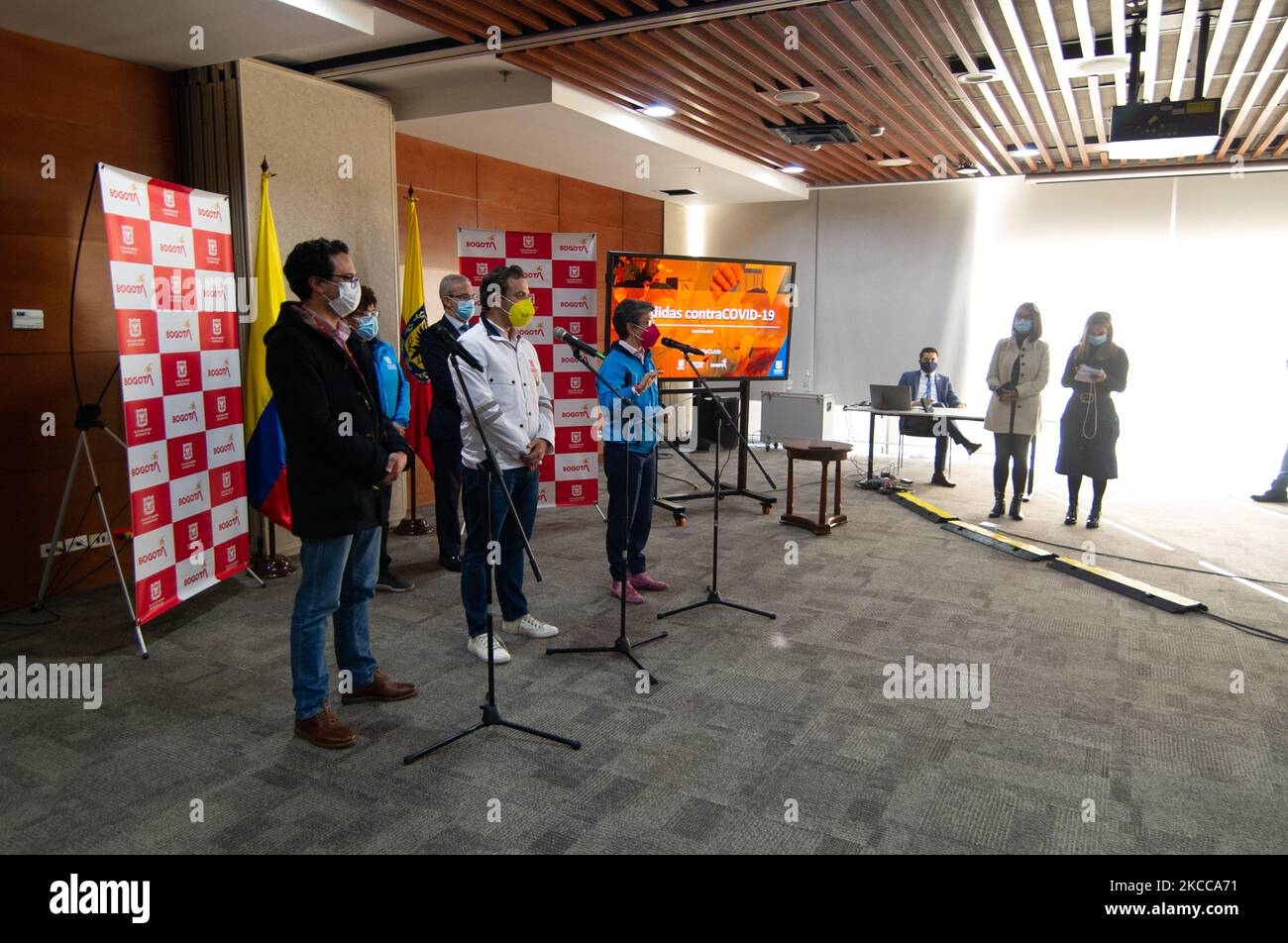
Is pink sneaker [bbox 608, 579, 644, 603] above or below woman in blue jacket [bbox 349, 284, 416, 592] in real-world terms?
below

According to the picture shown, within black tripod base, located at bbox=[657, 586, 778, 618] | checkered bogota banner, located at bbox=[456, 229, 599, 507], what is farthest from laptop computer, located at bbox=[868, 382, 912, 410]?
black tripod base, located at bbox=[657, 586, 778, 618]

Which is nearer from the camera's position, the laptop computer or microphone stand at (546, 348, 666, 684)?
microphone stand at (546, 348, 666, 684)

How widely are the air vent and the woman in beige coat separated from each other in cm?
218

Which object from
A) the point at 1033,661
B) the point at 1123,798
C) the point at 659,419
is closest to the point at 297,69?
the point at 659,419

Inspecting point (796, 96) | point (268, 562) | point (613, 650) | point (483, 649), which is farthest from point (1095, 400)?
point (268, 562)

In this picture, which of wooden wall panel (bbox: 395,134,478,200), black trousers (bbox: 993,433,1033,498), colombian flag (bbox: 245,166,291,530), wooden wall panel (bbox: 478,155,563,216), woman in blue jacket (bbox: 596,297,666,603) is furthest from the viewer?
wooden wall panel (bbox: 478,155,563,216)

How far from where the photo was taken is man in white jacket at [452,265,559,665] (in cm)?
327

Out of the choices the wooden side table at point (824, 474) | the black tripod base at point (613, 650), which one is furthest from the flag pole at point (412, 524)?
the wooden side table at point (824, 474)

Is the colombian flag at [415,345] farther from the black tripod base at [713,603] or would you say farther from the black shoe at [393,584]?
the black tripod base at [713,603]

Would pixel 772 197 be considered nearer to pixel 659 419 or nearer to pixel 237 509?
pixel 659 419

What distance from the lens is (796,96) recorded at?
596cm

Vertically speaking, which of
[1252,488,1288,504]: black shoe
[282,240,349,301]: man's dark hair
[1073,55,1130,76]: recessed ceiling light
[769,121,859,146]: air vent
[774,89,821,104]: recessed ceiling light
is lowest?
[1252,488,1288,504]: black shoe

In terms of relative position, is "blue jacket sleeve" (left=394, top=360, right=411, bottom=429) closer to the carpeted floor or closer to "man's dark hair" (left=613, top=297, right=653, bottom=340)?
the carpeted floor
